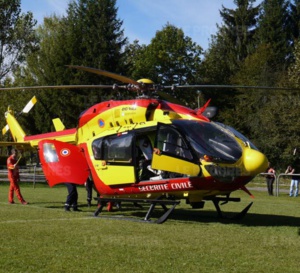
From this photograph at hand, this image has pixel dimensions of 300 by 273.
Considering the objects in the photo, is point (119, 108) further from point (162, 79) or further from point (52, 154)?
point (162, 79)

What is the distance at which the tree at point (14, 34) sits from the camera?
40.4 meters

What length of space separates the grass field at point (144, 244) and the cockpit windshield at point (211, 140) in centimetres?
166

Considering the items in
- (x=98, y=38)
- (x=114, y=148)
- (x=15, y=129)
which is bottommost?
(x=114, y=148)

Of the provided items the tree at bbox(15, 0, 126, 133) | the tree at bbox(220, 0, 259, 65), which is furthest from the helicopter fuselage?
the tree at bbox(220, 0, 259, 65)

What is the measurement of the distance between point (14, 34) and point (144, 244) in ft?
116

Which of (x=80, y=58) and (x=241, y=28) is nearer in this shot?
(x=80, y=58)

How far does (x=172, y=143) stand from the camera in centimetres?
1220

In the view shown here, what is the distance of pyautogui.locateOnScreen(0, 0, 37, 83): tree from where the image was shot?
40438mm

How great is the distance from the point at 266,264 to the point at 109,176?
668 cm

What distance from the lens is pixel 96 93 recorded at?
40781 mm

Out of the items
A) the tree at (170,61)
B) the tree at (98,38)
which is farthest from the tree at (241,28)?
the tree at (98,38)

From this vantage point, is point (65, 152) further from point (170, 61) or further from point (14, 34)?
point (170, 61)

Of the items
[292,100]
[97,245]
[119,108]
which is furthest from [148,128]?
[292,100]

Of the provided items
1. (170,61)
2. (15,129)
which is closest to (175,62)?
(170,61)
